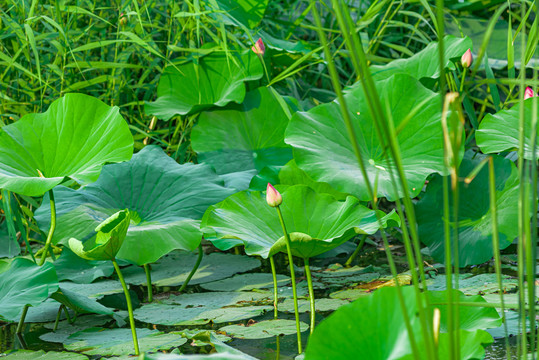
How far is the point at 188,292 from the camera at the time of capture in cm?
155

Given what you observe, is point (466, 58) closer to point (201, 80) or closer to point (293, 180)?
point (293, 180)

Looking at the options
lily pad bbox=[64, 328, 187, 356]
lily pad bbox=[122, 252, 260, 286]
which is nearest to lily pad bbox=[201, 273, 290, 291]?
lily pad bbox=[122, 252, 260, 286]

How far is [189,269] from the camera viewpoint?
1706 millimetres

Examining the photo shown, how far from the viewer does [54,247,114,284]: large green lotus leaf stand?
1.57 m

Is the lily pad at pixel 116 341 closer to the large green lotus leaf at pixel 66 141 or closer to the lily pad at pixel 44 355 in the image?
the lily pad at pixel 44 355

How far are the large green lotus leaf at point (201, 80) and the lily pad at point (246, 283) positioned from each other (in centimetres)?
63

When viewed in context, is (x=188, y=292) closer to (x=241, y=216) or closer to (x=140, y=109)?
(x=241, y=216)

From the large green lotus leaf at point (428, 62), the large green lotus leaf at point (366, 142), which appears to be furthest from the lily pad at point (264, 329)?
the large green lotus leaf at point (428, 62)

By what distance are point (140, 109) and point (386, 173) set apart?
1.03m

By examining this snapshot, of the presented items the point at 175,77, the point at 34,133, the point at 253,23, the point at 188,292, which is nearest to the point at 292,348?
the point at 188,292

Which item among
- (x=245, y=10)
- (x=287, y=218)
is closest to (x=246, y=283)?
(x=287, y=218)

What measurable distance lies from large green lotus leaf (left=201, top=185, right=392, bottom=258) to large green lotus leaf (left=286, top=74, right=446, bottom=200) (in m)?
0.10

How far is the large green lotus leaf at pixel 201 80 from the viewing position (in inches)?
77.0

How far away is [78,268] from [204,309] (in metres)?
0.43
